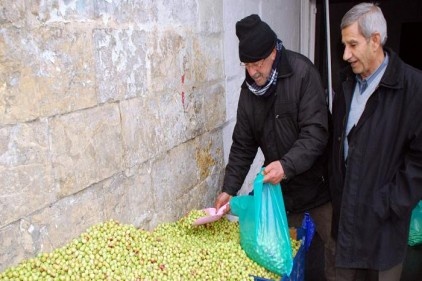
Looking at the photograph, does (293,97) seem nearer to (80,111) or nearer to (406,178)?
(406,178)

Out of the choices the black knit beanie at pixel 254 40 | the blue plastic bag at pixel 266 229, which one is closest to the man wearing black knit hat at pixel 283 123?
the black knit beanie at pixel 254 40

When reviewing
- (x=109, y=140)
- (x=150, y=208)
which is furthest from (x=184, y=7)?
(x=150, y=208)

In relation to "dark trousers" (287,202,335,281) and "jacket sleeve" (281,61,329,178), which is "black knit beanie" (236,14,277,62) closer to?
"jacket sleeve" (281,61,329,178)

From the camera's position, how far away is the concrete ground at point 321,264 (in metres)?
3.36

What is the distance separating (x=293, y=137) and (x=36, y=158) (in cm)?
170

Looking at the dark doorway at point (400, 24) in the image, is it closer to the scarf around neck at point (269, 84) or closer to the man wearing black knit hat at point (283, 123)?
the man wearing black knit hat at point (283, 123)

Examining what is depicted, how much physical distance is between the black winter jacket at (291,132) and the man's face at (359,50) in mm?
355

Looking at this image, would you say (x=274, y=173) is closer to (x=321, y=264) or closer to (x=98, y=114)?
(x=98, y=114)

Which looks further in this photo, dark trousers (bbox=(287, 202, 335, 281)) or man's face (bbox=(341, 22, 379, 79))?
dark trousers (bbox=(287, 202, 335, 281))

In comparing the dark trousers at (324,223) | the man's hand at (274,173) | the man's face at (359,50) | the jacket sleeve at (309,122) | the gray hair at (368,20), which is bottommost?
the dark trousers at (324,223)

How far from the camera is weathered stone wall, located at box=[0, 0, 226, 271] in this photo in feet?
5.51

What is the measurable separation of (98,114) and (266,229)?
1.17m

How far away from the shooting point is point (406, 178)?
2.24m

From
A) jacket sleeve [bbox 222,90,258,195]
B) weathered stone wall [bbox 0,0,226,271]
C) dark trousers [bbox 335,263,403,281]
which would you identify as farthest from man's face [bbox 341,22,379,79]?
dark trousers [bbox 335,263,403,281]
